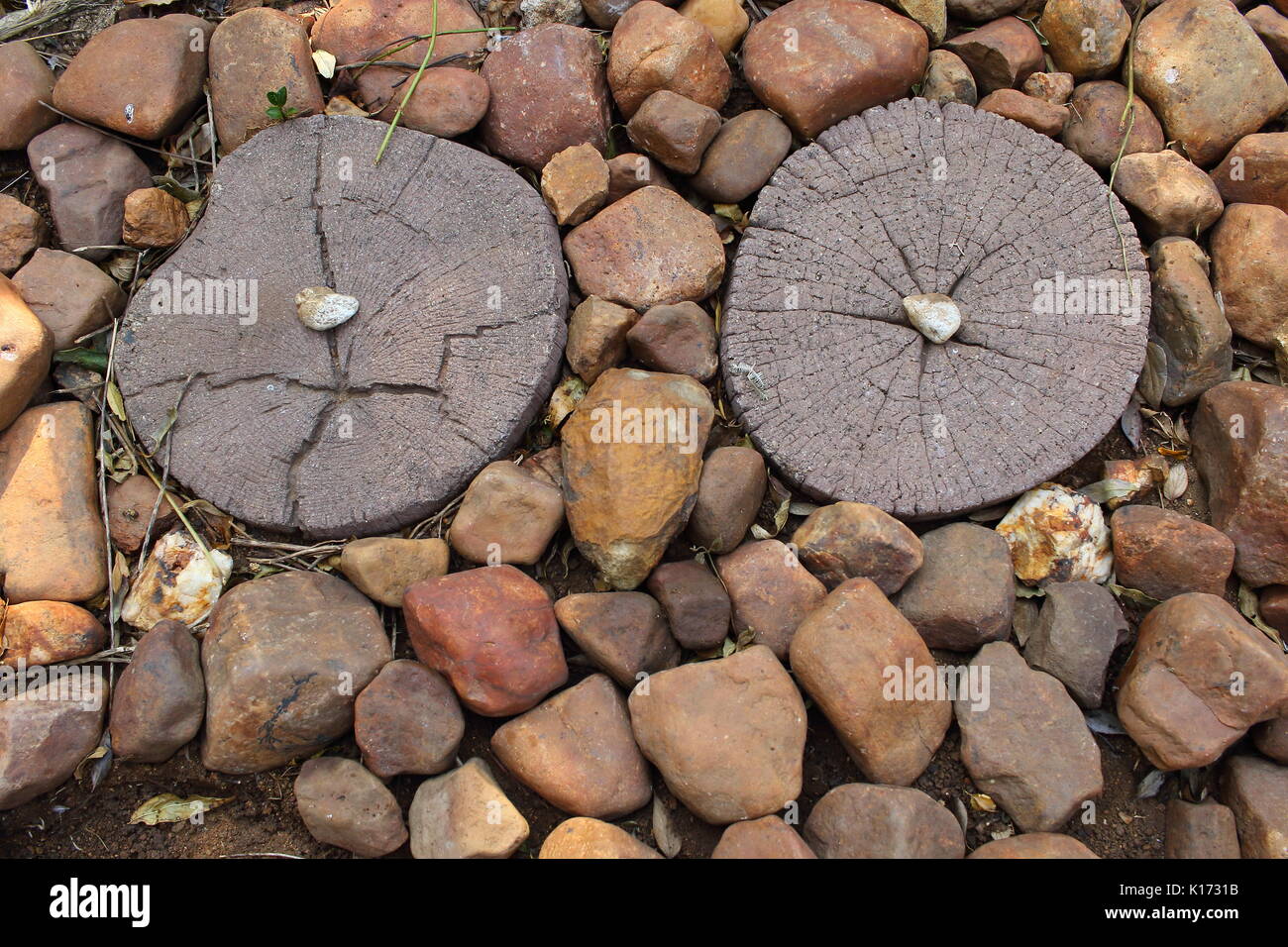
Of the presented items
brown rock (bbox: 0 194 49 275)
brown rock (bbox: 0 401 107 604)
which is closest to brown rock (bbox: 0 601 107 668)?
A: brown rock (bbox: 0 401 107 604)

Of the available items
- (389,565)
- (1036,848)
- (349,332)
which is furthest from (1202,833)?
(349,332)

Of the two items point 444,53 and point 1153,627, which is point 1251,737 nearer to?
point 1153,627

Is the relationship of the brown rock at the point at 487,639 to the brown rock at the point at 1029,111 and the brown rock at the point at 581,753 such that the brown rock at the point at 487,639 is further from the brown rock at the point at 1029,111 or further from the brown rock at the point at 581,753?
the brown rock at the point at 1029,111

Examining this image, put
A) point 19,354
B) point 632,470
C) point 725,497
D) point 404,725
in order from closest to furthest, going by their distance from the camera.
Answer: point 404,725 < point 632,470 < point 725,497 < point 19,354

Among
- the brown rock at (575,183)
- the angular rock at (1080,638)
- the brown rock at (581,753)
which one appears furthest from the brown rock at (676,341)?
the angular rock at (1080,638)

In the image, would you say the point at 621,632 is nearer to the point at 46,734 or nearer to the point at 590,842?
the point at 590,842

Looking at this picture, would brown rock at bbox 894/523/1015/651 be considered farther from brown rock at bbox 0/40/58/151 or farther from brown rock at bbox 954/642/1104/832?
brown rock at bbox 0/40/58/151

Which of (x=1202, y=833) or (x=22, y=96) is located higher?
(x=22, y=96)
